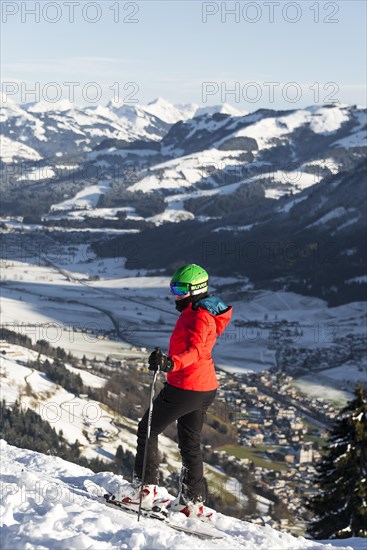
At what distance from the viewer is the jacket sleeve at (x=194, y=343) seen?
34.2 feet

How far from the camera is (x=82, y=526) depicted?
9.98 metres

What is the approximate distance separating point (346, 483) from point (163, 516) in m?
10.0

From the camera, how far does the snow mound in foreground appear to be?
30.7 ft

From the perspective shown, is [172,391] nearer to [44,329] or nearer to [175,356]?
[175,356]

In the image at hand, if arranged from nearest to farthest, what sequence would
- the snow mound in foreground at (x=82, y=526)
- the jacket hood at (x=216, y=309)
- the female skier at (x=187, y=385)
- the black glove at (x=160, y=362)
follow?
the snow mound in foreground at (x=82, y=526) < the black glove at (x=160, y=362) < the female skier at (x=187, y=385) < the jacket hood at (x=216, y=309)

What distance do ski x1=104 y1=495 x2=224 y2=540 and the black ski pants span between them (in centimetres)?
42

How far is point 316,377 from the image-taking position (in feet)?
330

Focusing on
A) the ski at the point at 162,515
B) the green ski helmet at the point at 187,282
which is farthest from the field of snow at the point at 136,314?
the green ski helmet at the point at 187,282

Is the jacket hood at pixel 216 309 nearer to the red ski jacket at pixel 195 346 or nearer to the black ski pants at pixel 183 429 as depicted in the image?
the red ski jacket at pixel 195 346

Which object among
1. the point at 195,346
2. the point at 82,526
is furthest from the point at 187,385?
the point at 82,526

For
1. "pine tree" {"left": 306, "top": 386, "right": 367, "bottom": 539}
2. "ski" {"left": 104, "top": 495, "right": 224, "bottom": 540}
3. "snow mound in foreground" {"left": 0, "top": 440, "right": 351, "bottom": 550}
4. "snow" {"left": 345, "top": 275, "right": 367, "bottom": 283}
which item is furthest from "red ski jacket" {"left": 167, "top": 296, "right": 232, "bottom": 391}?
"snow" {"left": 345, "top": 275, "right": 367, "bottom": 283}

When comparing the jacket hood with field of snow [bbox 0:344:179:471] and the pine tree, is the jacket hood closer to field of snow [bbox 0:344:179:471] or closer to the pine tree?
the pine tree

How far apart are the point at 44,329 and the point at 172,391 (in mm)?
109675

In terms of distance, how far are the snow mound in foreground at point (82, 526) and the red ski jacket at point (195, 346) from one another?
6.42 ft
